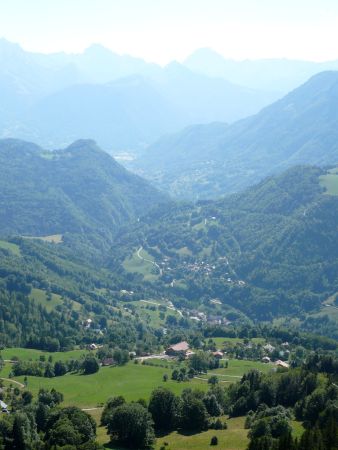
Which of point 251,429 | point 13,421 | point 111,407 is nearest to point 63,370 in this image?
point 111,407

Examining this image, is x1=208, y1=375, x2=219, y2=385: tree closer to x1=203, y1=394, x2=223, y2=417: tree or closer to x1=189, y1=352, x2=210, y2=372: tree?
x1=189, y1=352, x2=210, y2=372: tree

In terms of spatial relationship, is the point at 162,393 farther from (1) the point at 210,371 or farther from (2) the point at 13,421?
(1) the point at 210,371

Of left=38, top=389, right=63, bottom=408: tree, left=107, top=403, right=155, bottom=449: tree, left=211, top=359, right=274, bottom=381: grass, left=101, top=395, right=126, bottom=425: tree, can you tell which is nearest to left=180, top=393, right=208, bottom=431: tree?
left=107, top=403, right=155, bottom=449: tree

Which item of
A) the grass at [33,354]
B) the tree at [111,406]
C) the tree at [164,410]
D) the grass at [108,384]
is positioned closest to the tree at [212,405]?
the tree at [164,410]

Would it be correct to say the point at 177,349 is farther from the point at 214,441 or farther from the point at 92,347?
the point at 214,441

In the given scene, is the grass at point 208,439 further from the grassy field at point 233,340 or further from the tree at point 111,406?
the grassy field at point 233,340

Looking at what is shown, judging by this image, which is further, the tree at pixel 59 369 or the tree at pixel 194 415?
the tree at pixel 59 369

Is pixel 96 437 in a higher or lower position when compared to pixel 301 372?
lower
